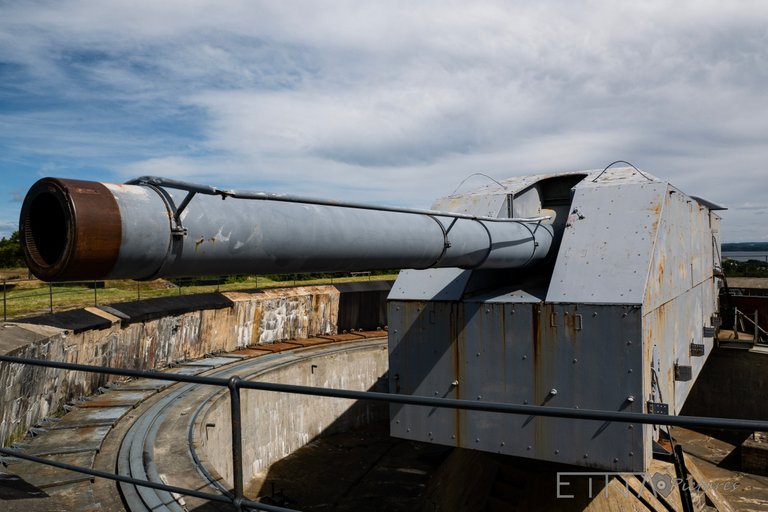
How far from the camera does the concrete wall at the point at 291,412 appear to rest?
8.66 meters

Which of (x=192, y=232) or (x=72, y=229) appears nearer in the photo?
(x=72, y=229)

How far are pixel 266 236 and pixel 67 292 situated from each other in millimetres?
12252

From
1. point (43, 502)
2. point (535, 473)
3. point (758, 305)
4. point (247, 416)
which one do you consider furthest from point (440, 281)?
point (758, 305)

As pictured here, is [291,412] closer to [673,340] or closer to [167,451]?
[167,451]

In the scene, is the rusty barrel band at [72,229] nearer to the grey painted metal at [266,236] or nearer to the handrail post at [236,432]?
the grey painted metal at [266,236]

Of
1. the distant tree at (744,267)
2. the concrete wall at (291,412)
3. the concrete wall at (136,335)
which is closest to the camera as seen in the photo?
the concrete wall at (136,335)

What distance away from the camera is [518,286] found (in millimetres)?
5352

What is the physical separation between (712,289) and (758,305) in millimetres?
5305

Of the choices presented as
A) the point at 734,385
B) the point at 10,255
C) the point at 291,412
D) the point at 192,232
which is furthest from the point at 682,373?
the point at 10,255

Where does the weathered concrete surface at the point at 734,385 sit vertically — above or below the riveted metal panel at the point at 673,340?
below

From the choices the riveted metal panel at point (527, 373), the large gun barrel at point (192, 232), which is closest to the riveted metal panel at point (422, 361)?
the riveted metal panel at point (527, 373)

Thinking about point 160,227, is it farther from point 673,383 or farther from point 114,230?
point 673,383

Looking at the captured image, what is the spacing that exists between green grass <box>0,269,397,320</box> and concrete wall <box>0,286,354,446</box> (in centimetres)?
93

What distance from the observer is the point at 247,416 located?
33.0 feet
